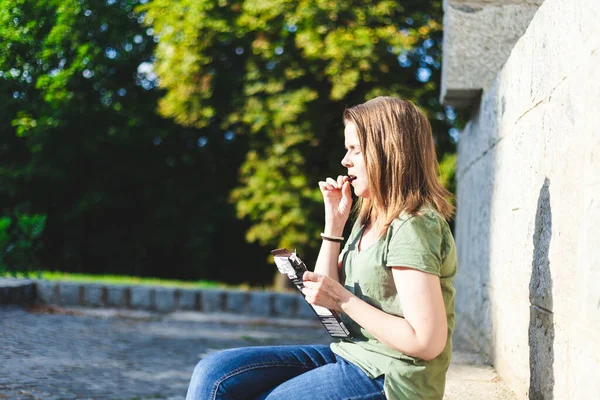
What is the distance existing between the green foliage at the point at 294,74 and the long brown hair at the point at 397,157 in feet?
29.3

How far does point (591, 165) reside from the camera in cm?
218

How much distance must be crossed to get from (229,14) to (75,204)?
378 centimetres

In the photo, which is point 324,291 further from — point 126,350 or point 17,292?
point 17,292

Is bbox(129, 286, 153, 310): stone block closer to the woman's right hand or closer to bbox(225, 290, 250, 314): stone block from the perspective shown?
bbox(225, 290, 250, 314): stone block

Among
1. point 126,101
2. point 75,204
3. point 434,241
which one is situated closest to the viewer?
point 434,241

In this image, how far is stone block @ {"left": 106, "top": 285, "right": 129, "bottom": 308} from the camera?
9.45 m

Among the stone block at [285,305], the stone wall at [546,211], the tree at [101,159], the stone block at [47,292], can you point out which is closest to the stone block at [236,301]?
the stone block at [285,305]

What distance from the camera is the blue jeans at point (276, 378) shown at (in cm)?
245

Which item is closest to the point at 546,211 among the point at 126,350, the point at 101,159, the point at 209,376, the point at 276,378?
the point at 276,378

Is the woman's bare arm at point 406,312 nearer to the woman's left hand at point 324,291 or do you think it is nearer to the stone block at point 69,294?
the woman's left hand at point 324,291

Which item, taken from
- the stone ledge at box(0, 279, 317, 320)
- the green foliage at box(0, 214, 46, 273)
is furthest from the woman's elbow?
the stone ledge at box(0, 279, 317, 320)

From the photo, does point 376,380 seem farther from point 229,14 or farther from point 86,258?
point 86,258

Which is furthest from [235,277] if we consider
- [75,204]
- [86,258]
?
[75,204]

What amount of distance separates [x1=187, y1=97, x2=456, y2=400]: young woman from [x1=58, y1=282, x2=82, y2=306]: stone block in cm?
697
